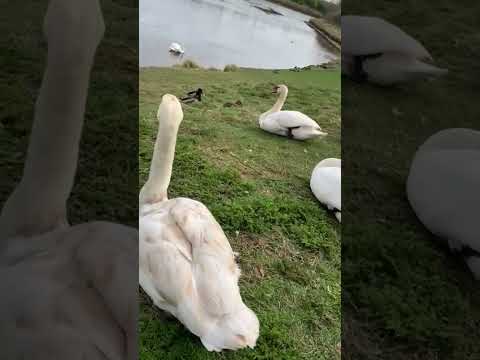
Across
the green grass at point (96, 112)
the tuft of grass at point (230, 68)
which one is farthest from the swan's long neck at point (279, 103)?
the green grass at point (96, 112)

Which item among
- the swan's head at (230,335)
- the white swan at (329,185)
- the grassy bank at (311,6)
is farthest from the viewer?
the grassy bank at (311,6)

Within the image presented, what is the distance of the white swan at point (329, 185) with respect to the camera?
786mm

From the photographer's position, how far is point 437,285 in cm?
61

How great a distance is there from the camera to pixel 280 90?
1.18m

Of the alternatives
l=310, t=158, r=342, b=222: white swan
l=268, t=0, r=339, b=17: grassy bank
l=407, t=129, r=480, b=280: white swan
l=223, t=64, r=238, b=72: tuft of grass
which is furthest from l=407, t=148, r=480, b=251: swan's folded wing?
l=223, t=64, r=238, b=72: tuft of grass

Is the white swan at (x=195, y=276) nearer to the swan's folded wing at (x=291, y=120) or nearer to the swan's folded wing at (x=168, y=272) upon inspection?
the swan's folded wing at (x=168, y=272)

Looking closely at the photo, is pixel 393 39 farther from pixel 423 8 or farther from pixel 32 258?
pixel 32 258

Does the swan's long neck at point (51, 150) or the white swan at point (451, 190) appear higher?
the swan's long neck at point (51, 150)

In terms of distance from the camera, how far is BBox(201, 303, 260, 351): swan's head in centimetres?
49

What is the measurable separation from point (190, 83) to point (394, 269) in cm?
69

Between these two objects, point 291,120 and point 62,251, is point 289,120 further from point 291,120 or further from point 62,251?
point 62,251

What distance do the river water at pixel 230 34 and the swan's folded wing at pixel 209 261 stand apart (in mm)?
487

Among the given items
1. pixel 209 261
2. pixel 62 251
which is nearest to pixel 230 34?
pixel 209 261

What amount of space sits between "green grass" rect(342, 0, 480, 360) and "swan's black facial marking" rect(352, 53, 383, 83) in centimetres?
2
